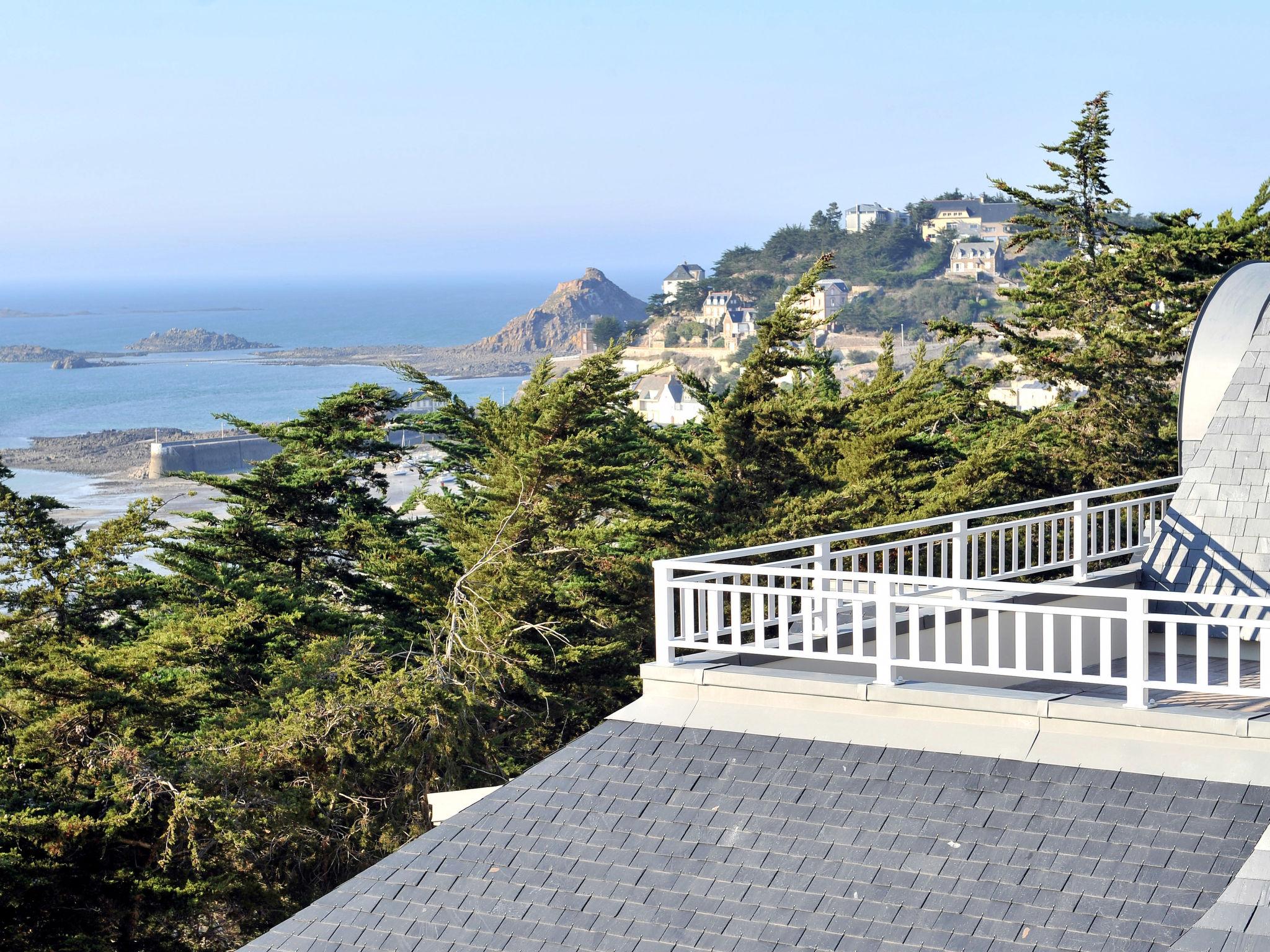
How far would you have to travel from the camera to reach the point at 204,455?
111438 mm

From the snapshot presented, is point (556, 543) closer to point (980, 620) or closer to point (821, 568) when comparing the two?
point (980, 620)

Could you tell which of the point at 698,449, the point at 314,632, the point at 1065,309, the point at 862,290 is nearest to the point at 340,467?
the point at 314,632

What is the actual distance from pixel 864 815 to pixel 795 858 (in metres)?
0.43

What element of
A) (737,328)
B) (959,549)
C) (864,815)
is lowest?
(864,815)

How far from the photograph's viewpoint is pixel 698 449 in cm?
2503

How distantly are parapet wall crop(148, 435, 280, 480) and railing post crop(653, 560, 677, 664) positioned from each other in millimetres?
100207

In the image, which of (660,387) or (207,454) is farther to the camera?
(660,387)

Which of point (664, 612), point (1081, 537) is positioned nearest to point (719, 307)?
point (1081, 537)

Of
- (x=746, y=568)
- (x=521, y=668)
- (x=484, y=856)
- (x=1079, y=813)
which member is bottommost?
(x=521, y=668)

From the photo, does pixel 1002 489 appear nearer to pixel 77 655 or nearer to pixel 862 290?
pixel 77 655

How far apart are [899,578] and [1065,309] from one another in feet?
84.1

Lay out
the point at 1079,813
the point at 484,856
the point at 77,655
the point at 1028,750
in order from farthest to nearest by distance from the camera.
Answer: the point at 77,655, the point at 484,856, the point at 1028,750, the point at 1079,813

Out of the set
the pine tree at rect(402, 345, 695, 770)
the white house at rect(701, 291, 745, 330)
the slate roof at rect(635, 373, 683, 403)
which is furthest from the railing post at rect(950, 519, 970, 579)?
the white house at rect(701, 291, 745, 330)

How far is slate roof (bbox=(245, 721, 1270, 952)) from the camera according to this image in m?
6.07
